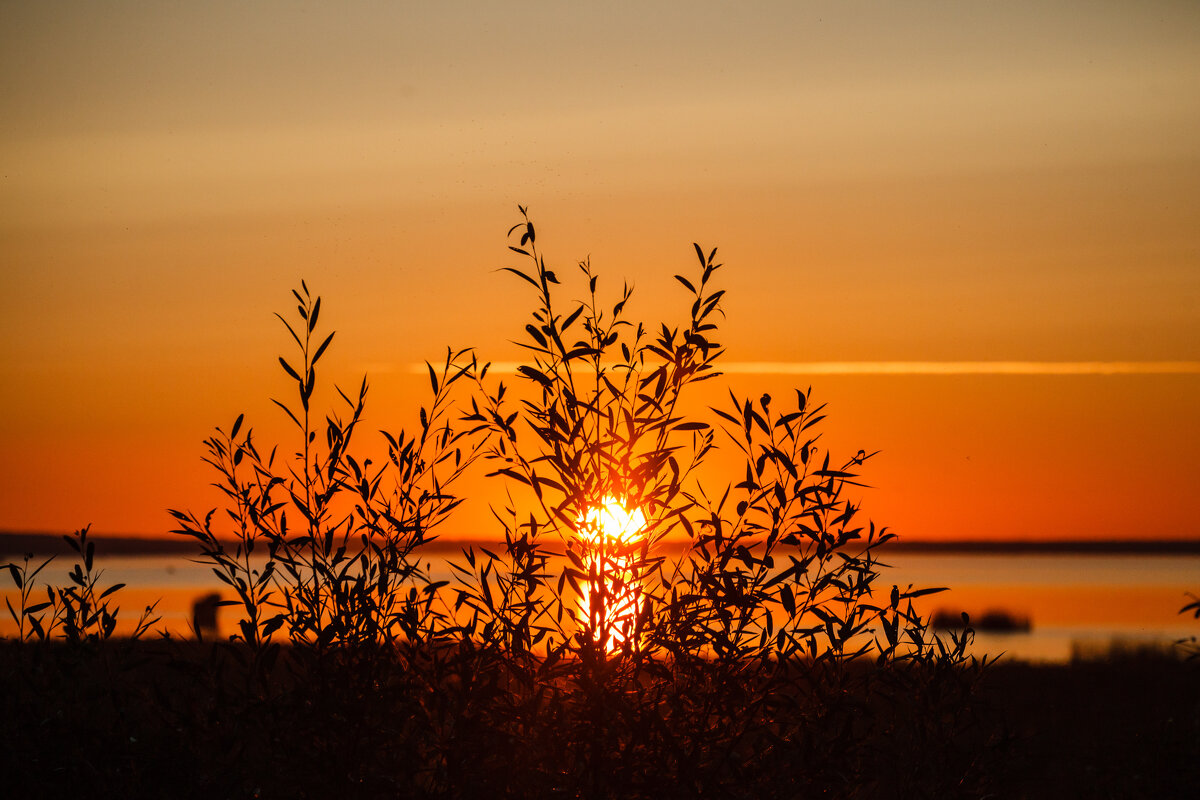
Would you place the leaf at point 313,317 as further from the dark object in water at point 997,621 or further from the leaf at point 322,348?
the dark object in water at point 997,621

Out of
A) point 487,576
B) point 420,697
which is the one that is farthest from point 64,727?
point 487,576

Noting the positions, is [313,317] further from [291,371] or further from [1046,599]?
[1046,599]

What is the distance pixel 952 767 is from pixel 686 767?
2538 mm

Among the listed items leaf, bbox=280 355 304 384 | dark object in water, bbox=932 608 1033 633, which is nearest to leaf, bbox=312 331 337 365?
leaf, bbox=280 355 304 384

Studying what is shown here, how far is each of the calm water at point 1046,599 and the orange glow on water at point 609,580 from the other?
31.1 feet

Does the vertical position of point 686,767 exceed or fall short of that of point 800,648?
it falls short

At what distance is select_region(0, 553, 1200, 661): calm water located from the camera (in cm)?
3478

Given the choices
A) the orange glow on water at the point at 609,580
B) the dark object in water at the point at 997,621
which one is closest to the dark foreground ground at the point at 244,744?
the orange glow on water at the point at 609,580

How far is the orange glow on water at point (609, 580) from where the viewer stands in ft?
23.4

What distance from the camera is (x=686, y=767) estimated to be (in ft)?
23.0

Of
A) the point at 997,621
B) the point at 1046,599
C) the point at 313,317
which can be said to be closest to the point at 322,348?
the point at 313,317

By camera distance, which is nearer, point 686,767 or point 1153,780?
point 686,767

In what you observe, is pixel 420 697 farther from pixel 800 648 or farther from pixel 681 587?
pixel 800 648

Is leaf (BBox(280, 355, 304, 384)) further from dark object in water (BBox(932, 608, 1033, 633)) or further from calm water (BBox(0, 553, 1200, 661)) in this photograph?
dark object in water (BBox(932, 608, 1033, 633))
